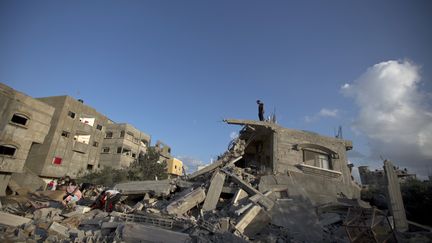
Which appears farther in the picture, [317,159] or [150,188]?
[317,159]

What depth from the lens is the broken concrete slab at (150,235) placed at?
6.27 meters

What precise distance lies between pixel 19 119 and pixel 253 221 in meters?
24.9

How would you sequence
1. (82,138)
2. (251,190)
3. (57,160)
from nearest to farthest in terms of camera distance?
1. (251,190)
2. (57,160)
3. (82,138)

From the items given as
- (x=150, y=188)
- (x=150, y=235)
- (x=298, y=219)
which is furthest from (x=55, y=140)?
(x=298, y=219)

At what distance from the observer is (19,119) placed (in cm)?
2289

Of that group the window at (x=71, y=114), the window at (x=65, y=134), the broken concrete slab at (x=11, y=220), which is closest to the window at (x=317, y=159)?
the broken concrete slab at (x=11, y=220)

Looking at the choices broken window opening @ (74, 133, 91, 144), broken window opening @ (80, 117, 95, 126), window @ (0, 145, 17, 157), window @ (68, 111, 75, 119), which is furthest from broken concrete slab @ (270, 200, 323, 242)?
broken window opening @ (80, 117, 95, 126)

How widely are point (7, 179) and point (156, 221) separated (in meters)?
21.9

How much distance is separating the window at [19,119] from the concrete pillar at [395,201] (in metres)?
28.6

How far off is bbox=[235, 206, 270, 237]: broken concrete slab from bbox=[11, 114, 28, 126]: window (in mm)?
24311

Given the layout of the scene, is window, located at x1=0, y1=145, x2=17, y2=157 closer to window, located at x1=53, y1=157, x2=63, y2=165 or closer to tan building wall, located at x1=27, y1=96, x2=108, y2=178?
tan building wall, located at x1=27, y1=96, x2=108, y2=178

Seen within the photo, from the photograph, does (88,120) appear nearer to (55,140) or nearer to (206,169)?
(55,140)

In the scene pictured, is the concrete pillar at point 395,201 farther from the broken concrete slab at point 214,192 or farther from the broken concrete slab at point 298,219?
the broken concrete slab at point 214,192

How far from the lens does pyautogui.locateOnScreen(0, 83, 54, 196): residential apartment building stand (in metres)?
21.2
